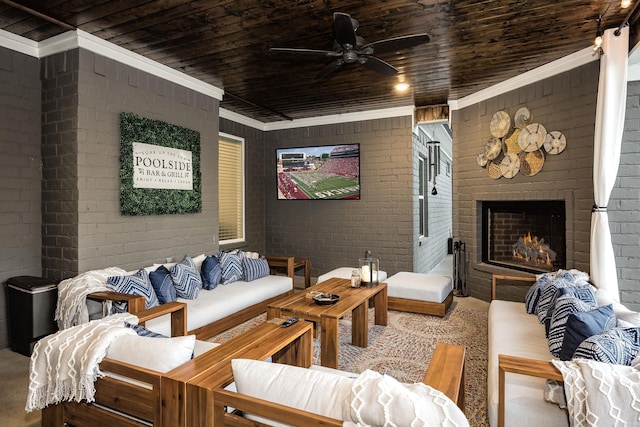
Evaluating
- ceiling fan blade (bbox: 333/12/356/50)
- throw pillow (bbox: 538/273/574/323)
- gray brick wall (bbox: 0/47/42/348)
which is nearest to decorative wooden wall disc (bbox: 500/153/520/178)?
throw pillow (bbox: 538/273/574/323)

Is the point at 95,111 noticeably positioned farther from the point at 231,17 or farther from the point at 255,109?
the point at 255,109

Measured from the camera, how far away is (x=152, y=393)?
1.49 m

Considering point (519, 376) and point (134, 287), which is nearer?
point (519, 376)

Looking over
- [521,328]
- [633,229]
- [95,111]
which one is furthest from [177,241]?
[633,229]

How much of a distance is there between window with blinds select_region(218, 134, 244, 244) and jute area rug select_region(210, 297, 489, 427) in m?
2.04

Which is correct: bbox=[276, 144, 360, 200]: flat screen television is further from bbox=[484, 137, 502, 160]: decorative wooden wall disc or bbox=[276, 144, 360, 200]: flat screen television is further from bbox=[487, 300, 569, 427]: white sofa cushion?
bbox=[487, 300, 569, 427]: white sofa cushion

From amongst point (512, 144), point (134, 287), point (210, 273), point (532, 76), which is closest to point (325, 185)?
point (210, 273)

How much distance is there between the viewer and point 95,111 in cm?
342

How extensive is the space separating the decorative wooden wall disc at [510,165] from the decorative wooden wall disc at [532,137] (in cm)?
16

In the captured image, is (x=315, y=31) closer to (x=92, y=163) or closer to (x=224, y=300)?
(x=92, y=163)

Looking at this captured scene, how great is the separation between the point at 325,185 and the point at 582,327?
466 cm

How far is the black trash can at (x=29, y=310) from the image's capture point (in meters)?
3.09

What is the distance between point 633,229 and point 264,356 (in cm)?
368

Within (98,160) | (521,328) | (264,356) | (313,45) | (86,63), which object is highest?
(313,45)
